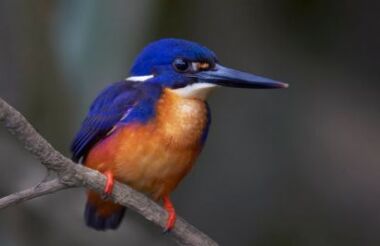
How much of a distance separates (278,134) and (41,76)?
1.25 m

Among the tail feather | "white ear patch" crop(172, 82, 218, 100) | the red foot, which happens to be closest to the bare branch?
the red foot

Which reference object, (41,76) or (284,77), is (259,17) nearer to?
(284,77)

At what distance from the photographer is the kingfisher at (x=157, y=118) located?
9.27ft

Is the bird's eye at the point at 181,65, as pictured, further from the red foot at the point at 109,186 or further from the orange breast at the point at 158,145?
the red foot at the point at 109,186

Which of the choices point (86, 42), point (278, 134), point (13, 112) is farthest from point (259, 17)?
point (13, 112)

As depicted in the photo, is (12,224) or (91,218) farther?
(12,224)

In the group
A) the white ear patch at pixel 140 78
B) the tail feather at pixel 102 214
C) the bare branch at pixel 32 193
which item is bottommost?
the tail feather at pixel 102 214

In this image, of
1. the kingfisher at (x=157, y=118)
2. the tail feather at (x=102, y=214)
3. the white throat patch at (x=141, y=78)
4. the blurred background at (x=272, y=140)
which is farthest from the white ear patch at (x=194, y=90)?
the blurred background at (x=272, y=140)

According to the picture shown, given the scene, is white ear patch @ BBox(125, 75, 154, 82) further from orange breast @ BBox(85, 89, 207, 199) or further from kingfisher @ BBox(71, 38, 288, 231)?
orange breast @ BBox(85, 89, 207, 199)

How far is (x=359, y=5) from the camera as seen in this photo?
4164 millimetres

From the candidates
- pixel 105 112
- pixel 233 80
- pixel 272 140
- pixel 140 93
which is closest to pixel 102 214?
pixel 105 112

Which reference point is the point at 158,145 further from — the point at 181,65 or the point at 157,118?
the point at 181,65

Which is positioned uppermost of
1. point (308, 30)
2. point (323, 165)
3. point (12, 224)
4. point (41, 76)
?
point (308, 30)

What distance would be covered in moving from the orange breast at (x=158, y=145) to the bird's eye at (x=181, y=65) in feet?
0.31
